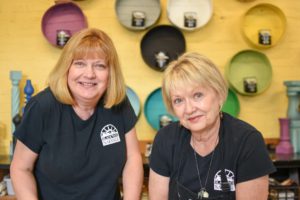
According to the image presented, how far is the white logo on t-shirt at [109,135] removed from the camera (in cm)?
155

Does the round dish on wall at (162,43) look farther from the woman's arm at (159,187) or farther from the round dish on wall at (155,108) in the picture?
the woman's arm at (159,187)

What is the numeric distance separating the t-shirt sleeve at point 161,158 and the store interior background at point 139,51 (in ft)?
3.84

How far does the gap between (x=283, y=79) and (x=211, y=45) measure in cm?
59

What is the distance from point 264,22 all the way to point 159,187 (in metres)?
1.70

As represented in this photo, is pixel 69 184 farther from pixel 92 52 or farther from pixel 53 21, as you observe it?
pixel 53 21

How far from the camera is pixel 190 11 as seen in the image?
2.54 metres

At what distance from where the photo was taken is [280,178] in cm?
254

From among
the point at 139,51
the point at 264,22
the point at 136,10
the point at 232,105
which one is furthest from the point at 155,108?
the point at 264,22

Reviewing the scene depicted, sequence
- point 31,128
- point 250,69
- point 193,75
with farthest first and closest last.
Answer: point 250,69 → point 31,128 → point 193,75

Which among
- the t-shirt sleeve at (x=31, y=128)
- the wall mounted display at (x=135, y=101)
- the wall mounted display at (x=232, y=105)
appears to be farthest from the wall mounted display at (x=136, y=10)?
the t-shirt sleeve at (x=31, y=128)

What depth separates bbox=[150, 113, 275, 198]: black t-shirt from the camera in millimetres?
1256

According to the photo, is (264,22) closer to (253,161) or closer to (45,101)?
(253,161)

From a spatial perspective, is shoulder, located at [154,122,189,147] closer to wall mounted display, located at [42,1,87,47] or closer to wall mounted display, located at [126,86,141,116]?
wall mounted display, located at [126,86,141,116]

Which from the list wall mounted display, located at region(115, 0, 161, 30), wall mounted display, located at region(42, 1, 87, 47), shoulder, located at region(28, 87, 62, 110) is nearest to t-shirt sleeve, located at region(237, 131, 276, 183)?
shoulder, located at region(28, 87, 62, 110)
